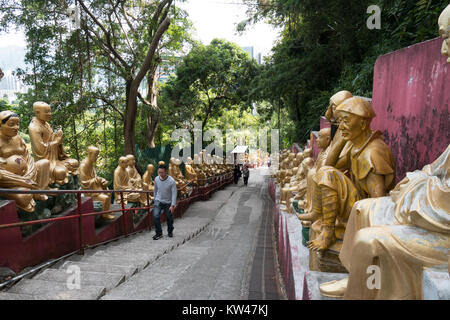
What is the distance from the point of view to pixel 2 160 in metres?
4.12

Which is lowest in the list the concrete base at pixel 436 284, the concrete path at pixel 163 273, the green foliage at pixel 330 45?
the concrete path at pixel 163 273

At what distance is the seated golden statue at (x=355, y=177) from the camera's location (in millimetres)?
2438

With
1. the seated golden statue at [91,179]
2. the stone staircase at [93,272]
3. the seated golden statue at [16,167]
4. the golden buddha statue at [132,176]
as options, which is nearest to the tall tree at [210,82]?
the golden buddha statue at [132,176]

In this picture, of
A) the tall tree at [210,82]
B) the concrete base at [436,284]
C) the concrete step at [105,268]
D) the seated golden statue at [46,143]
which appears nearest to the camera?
the concrete base at [436,284]

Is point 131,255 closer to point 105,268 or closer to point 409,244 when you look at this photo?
point 105,268

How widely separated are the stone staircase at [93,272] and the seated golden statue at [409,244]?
2.49 m

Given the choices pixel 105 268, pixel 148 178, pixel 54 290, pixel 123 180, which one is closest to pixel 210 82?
pixel 148 178

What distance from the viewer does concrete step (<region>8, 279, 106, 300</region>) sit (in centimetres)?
296

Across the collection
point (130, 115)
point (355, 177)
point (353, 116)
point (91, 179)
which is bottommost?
point (91, 179)

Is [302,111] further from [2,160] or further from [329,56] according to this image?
[2,160]

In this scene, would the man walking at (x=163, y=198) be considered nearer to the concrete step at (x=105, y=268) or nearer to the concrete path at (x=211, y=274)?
the concrete path at (x=211, y=274)

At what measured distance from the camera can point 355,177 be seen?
2584 mm

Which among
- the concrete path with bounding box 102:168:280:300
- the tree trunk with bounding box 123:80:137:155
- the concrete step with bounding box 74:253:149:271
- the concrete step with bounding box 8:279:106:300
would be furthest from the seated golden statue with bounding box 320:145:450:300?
the tree trunk with bounding box 123:80:137:155

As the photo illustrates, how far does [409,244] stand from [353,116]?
1.33 meters
